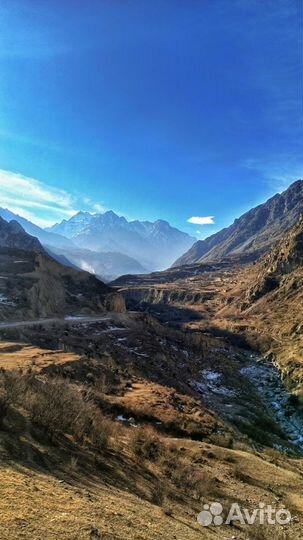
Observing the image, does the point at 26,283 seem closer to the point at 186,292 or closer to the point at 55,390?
the point at 55,390

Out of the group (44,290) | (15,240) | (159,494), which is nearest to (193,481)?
(159,494)

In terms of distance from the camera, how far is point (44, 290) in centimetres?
6669

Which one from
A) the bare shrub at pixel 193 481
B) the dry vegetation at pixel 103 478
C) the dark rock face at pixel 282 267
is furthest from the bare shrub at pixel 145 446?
the dark rock face at pixel 282 267

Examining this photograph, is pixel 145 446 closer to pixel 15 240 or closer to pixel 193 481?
pixel 193 481

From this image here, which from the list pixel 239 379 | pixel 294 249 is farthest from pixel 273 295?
pixel 239 379

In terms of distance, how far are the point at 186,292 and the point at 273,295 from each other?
2178 inches

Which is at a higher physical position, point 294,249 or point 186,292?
point 294,249

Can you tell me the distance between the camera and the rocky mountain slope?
58.4 m

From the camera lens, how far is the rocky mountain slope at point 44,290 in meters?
→ 58.4

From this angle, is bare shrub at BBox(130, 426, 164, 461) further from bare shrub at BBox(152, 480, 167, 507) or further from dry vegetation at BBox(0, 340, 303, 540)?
bare shrub at BBox(152, 480, 167, 507)

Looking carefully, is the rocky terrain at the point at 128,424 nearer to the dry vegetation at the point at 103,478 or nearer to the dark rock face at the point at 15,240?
the dry vegetation at the point at 103,478

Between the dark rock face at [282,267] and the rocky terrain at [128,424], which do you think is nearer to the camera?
the rocky terrain at [128,424]

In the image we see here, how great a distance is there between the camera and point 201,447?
19391 millimetres

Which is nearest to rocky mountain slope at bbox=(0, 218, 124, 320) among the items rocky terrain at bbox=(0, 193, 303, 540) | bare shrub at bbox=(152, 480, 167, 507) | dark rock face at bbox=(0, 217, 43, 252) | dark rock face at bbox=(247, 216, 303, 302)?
rocky terrain at bbox=(0, 193, 303, 540)
